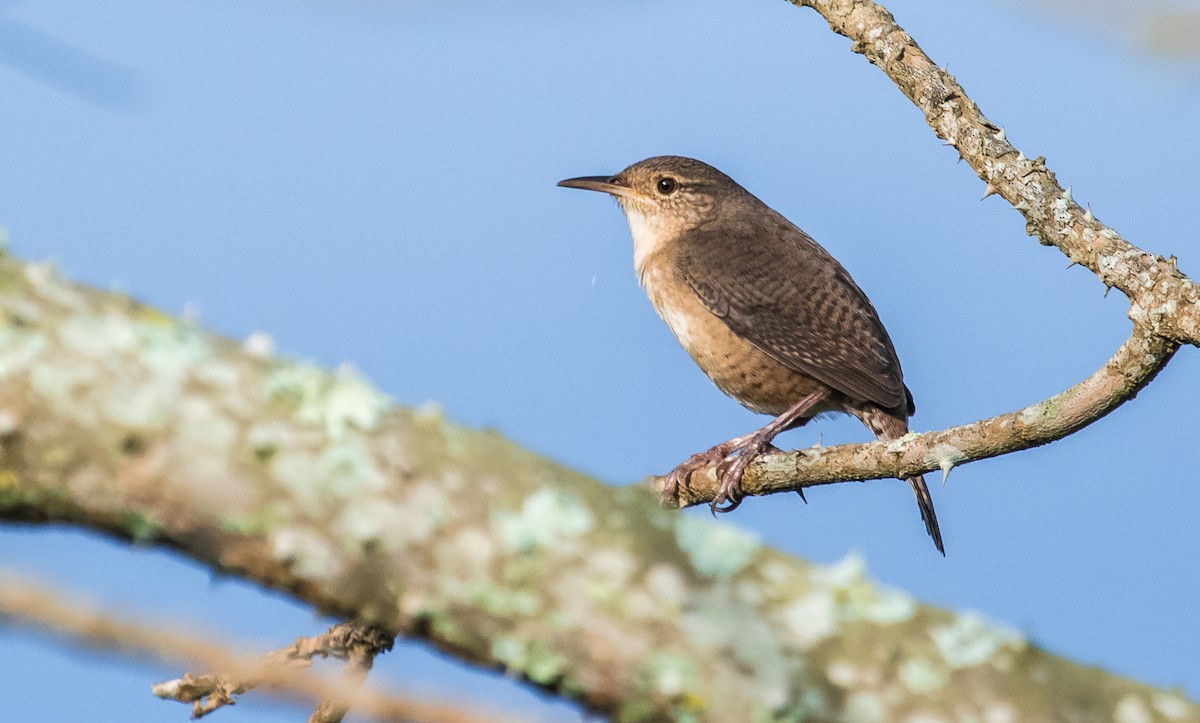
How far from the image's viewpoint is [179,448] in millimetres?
1522

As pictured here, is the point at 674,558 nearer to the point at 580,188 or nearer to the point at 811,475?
the point at 811,475

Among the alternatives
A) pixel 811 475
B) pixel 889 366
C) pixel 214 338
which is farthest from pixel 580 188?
pixel 214 338

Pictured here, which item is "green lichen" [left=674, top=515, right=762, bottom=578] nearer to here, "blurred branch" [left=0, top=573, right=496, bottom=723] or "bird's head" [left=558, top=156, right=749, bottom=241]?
"blurred branch" [left=0, top=573, right=496, bottom=723]

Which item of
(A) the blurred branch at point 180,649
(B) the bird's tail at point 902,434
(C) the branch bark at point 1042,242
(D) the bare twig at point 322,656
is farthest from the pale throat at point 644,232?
(A) the blurred branch at point 180,649

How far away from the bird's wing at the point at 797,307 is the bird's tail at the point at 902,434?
0.09m

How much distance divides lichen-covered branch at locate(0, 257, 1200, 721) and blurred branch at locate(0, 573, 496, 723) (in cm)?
26

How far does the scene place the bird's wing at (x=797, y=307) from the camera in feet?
17.1

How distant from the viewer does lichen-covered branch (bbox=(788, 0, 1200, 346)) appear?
3.17 m

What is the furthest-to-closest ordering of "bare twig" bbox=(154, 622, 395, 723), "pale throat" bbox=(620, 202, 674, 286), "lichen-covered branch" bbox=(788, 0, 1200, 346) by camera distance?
"pale throat" bbox=(620, 202, 674, 286) < "lichen-covered branch" bbox=(788, 0, 1200, 346) < "bare twig" bbox=(154, 622, 395, 723)

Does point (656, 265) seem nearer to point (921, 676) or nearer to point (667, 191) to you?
point (667, 191)

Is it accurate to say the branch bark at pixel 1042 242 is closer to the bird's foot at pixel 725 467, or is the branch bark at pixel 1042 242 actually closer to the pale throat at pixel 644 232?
the bird's foot at pixel 725 467

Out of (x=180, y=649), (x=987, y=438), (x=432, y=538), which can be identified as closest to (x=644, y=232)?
(x=987, y=438)

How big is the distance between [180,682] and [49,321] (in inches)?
50.8

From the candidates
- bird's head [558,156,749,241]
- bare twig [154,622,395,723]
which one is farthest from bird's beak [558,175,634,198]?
bare twig [154,622,395,723]
